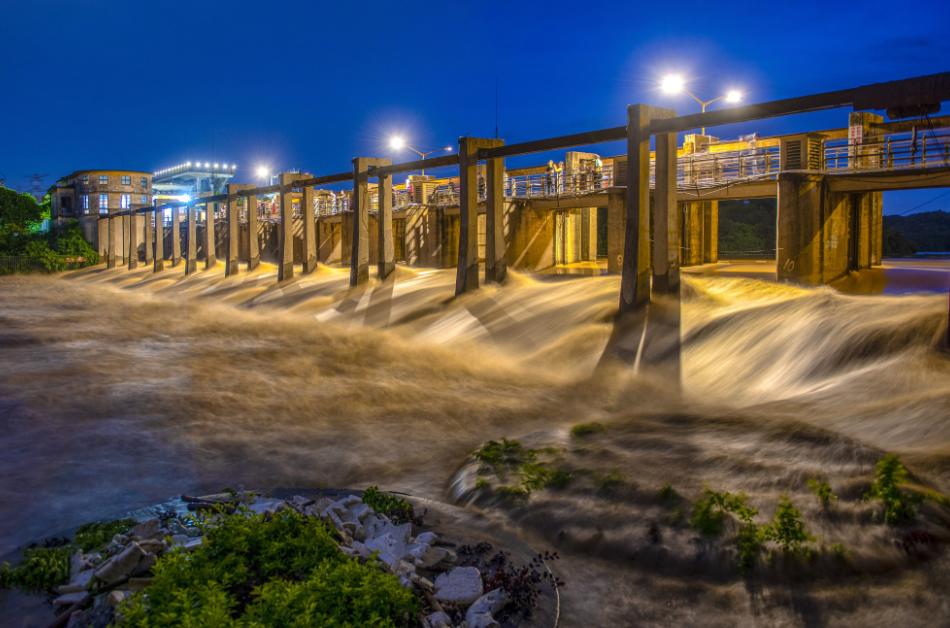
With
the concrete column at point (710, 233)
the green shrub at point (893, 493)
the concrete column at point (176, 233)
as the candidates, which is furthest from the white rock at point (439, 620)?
the concrete column at point (176, 233)

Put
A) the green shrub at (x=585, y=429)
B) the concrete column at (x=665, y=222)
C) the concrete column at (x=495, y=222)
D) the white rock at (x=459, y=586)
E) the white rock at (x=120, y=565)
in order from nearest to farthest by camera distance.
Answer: the white rock at (x=459, y=586)
the white rock at (x=120, y=565)
the green shrub at (x=585, y=429)
the concrete column at (x=665, y=222)
the concrete column at (x=495, y=222)

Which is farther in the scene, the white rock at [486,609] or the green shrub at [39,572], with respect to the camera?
the green shrub at [39,572]

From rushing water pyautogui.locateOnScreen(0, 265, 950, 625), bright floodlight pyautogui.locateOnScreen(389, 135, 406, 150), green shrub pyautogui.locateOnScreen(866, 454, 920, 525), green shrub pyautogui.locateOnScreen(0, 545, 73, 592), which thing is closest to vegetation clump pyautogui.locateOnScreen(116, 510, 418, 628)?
green shrub pyautogui.locateOnScreen(0, 545, 73, 592)

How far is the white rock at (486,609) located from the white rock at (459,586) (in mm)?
96

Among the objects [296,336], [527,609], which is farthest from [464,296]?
[527,609]

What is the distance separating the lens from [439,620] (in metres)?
5.30

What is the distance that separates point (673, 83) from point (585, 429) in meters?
34.5

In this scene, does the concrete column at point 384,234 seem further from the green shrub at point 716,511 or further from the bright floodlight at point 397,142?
the bright floodlight at point 397,142

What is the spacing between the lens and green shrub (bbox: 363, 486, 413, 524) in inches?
292

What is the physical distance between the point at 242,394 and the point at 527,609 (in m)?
10.3

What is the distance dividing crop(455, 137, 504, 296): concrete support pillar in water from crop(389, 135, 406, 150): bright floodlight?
4077cm

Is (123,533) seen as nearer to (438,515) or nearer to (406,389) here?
(438,515)

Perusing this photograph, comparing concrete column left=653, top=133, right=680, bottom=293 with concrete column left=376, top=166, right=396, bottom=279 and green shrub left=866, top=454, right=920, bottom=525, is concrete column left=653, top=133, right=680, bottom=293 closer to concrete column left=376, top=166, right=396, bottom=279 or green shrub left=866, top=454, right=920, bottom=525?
green shrub left=866, top=454, right=920, bottom=525

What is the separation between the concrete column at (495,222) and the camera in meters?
22.0
